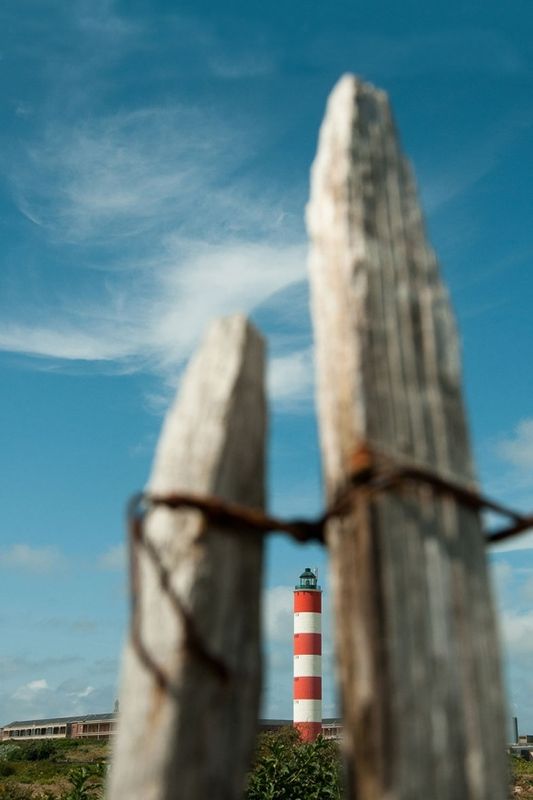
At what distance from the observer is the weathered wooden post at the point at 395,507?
1566mm

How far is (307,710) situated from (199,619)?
38191 mm

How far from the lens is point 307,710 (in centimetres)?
3747

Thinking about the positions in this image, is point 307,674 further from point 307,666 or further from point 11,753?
point 11,753

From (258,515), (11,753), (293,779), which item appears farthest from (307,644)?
(258,515)

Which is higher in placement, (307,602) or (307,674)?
(307,602)

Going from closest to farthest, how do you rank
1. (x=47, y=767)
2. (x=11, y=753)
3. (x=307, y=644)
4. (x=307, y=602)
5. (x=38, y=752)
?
(x=47, y=767), (x=307, y=644), (x=11, y=753), (x=38, y=752), (x=307, y=602)

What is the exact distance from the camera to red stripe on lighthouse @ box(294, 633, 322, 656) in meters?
37.9

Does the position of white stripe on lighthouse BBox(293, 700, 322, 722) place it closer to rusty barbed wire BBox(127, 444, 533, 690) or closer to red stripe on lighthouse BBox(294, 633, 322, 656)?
red stripe on lighthouse BBox(294, 633, 322, 656)

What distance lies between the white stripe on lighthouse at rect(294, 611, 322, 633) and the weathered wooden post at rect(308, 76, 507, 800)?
126ft

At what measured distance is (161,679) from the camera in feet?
5.37

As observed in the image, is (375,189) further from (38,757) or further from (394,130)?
(38,757)

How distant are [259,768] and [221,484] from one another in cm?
1452

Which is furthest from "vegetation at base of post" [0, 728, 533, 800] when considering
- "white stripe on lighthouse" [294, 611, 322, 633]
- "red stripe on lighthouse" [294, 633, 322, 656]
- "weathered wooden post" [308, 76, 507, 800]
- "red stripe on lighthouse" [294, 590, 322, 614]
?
"red stripe on lighthouse" [294, 590, 322, 614]

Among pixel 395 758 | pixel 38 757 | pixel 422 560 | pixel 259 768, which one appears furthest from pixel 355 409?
pixel 38 757
